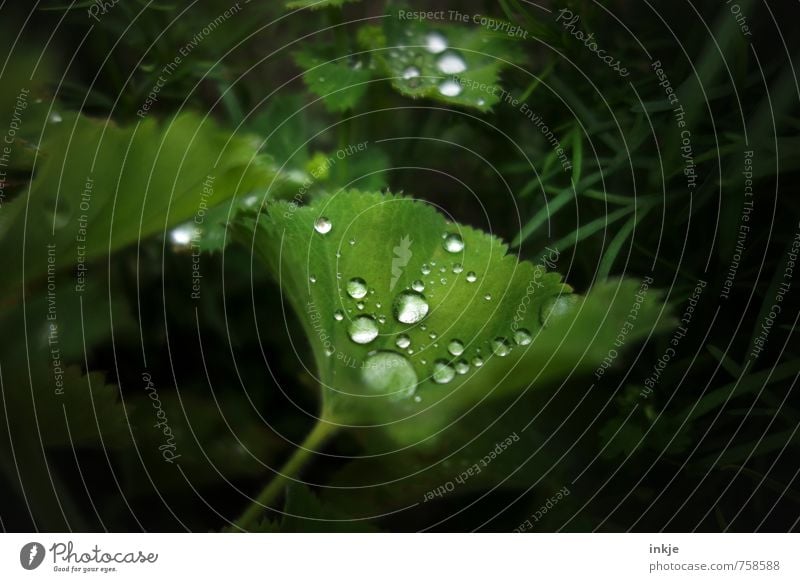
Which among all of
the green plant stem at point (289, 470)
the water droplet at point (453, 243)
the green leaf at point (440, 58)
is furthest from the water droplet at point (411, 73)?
the green plant stem at point (289, 470)

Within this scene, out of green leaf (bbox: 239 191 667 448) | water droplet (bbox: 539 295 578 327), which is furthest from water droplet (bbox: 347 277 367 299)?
water droplet (bbox: 539 295 578 327)

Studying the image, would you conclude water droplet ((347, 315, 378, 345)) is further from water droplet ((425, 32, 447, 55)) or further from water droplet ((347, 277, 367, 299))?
water droplet ((425, 32, 447, 55))

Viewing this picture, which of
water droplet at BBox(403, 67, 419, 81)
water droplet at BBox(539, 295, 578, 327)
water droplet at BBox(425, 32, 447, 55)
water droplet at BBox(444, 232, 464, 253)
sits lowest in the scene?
water droplet at BBox(539, 295, 578, 327)

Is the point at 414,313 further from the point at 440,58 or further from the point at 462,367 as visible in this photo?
the point at 440,58

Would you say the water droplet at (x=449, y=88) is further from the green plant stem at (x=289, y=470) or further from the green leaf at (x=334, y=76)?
the green plant stem at (x=289, y=470)

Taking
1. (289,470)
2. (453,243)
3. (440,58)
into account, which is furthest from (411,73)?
(289,470)

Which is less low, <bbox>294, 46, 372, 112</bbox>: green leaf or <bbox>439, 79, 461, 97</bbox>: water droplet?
<bbox>294, 46, 372, 112</bbox>: green leaf
